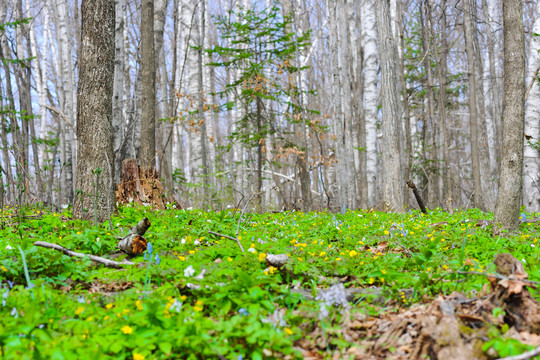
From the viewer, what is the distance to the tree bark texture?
5.38 m

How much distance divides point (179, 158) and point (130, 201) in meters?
12.9

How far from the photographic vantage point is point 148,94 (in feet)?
30.8

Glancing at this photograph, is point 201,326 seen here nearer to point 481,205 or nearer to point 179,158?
point 481,205

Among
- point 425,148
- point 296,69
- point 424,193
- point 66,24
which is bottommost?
point 424,193

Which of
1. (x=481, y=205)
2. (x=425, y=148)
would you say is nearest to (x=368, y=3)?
(x=425, y=148)

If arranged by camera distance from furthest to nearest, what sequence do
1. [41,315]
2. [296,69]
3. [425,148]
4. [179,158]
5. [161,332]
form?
[179,158] → [425,148] → [296,69] → [41,315] → [161,332]

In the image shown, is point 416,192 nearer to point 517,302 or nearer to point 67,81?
point 517,302

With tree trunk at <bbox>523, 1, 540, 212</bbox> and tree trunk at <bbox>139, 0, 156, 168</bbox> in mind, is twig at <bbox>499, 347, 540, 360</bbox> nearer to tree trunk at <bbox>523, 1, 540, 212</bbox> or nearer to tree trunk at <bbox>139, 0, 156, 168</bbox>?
tree trunk at <bbox>139, 0, 156, 168</bbox>

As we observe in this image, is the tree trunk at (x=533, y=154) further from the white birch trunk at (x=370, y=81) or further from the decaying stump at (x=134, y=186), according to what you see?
the decaying stump at (x=134, y=186)

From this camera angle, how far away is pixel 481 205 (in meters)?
12.1

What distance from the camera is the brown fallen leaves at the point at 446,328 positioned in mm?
1899

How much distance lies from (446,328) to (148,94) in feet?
29.2

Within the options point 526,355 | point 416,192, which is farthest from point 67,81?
point 526,355

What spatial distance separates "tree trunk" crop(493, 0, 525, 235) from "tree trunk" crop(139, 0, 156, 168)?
23.7ft
